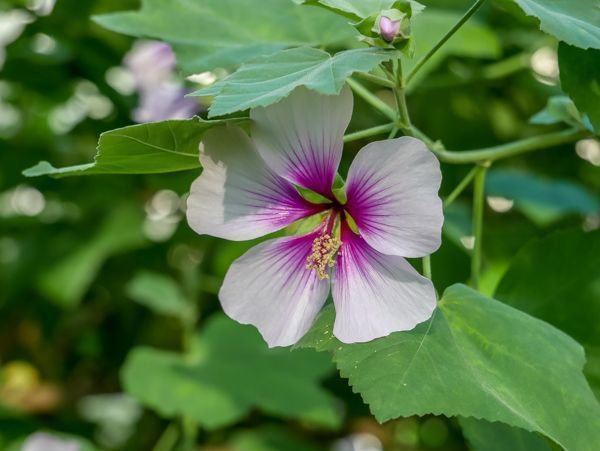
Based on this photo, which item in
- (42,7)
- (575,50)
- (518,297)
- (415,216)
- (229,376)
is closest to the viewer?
(415,216)

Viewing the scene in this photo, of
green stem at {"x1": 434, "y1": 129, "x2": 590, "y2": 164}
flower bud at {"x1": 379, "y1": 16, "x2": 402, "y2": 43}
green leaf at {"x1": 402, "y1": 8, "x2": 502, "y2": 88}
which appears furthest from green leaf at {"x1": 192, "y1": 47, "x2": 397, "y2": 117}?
green leaf at {"x1": 402, "y1": 8, "x2": 502, "y2": 88}

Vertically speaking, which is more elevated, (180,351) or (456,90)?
(456,90)

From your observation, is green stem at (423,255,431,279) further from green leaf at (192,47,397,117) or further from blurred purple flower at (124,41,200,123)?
blurred purple flower at (124,41,200,123)

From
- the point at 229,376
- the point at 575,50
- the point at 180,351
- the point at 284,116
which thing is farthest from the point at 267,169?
the point at 180,351

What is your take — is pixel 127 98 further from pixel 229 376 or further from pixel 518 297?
pixel 518 297

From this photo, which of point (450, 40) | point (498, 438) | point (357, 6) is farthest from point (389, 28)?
point (450, 40)

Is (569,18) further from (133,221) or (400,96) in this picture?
(133,221)
